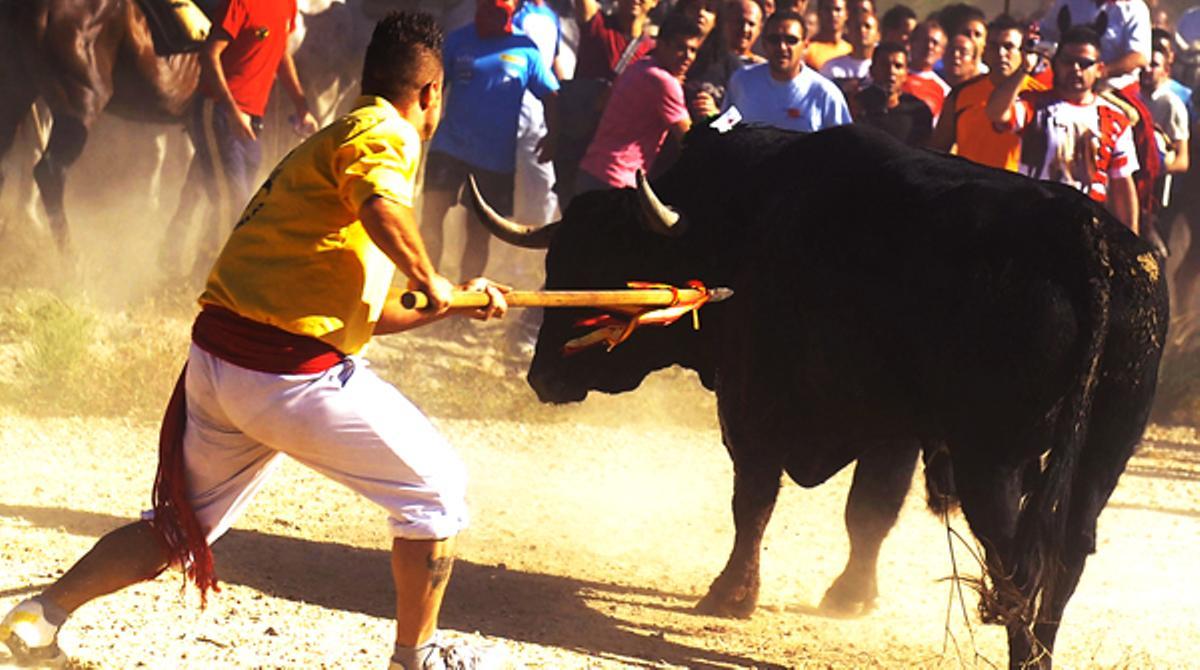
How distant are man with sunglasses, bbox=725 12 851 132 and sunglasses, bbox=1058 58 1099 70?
1256 millimetres

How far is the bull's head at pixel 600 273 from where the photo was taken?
7.04 meters

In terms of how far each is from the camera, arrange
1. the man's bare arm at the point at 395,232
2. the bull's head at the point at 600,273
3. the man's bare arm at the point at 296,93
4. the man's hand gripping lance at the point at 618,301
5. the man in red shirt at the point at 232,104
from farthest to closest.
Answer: the man's bare arm at the point at 296,93, the man in red shirt at the point at 232,104, the bull's head at the point at 600,273, the man's hand gripping lance at the point at 618,301, the man's bare arm at the point at 395,232

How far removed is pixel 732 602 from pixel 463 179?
535cm

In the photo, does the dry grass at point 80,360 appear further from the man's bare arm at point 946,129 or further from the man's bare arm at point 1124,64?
the man's bare arm at point 1124,64

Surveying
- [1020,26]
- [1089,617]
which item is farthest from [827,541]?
[1020,26]

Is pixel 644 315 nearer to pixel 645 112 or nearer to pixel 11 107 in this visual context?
pixel 645 112

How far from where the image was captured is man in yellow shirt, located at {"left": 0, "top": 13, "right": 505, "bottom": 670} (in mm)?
4602

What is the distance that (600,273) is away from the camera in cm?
716

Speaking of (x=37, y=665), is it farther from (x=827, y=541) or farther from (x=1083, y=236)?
(x=827, y=541)

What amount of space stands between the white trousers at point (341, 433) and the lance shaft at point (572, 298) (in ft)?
0.96

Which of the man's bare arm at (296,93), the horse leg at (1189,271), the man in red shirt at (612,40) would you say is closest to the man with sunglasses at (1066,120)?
the man in red shirt at (612,40)

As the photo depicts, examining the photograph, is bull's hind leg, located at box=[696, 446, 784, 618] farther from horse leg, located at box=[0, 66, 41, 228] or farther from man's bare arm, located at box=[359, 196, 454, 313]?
horse leg, located at box=[0, 66, 41, 228]

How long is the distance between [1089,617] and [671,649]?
1.79 metres

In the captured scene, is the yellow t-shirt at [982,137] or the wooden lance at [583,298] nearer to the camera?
the wooden lance at [583,298]
